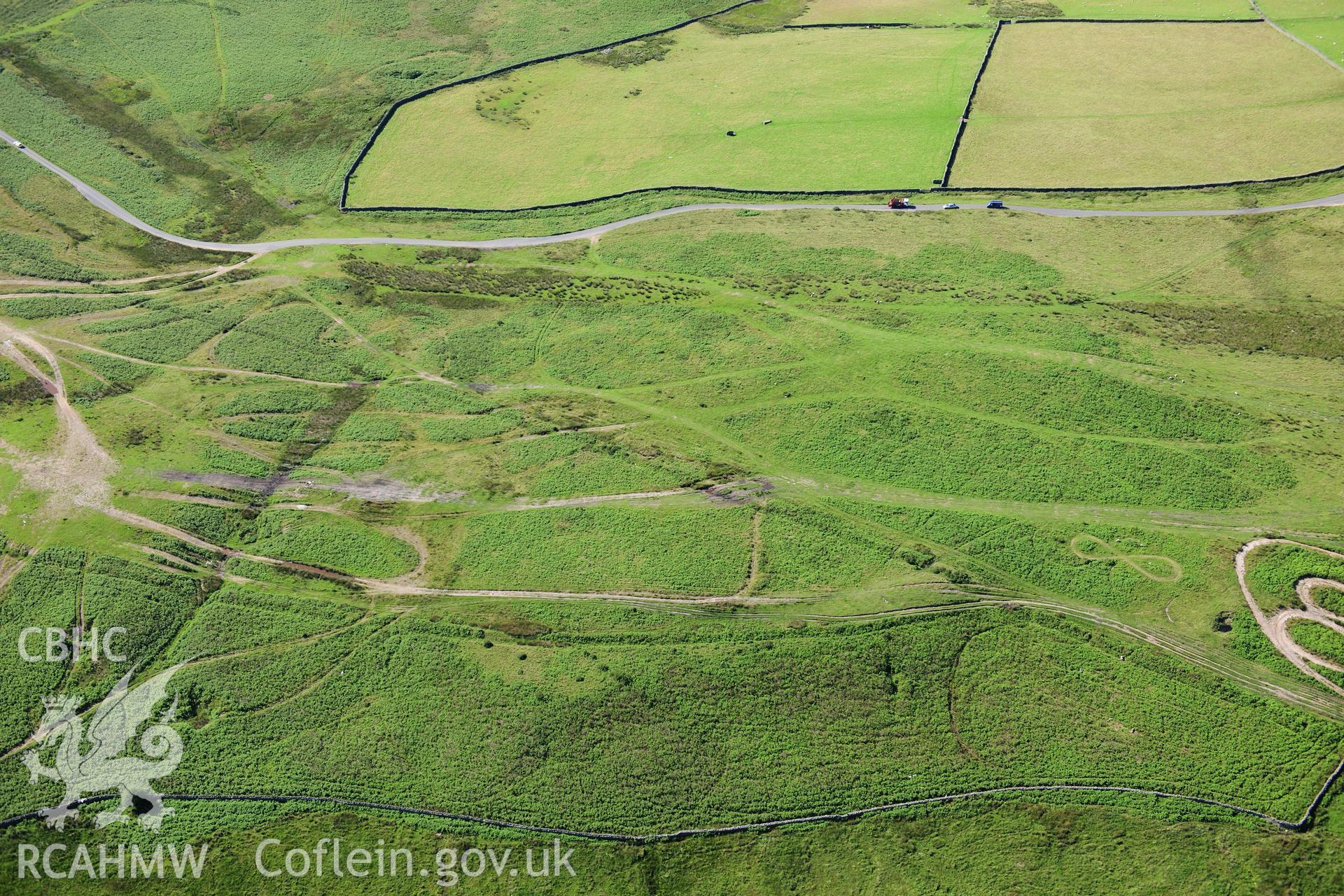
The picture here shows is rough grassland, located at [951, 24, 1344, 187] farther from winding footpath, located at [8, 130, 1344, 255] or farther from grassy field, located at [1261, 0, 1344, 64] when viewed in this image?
winding footpath, located at [8, 130, 1344, 255]

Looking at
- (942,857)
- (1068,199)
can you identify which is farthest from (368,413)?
(1068,199)

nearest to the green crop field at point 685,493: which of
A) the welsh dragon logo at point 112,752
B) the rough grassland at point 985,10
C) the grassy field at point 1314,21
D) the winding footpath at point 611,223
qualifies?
the welsh dragon logo at point 112,752

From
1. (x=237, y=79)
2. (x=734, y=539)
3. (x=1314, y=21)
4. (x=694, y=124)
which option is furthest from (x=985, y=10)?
(x=734, y=539)

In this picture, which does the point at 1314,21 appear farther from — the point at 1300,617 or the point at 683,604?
the point at 683,604

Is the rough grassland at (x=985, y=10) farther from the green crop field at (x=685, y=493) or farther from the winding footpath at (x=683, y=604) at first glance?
the winding footpath at (x=683, y=604)

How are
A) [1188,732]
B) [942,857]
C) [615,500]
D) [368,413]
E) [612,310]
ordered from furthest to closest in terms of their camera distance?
[612,310], [368,413], [615,500], [1188,732], [942,857]

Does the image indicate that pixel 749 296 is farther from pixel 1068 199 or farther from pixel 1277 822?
pixel 1277 822

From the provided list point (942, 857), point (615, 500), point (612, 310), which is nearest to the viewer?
point (942, 857)
